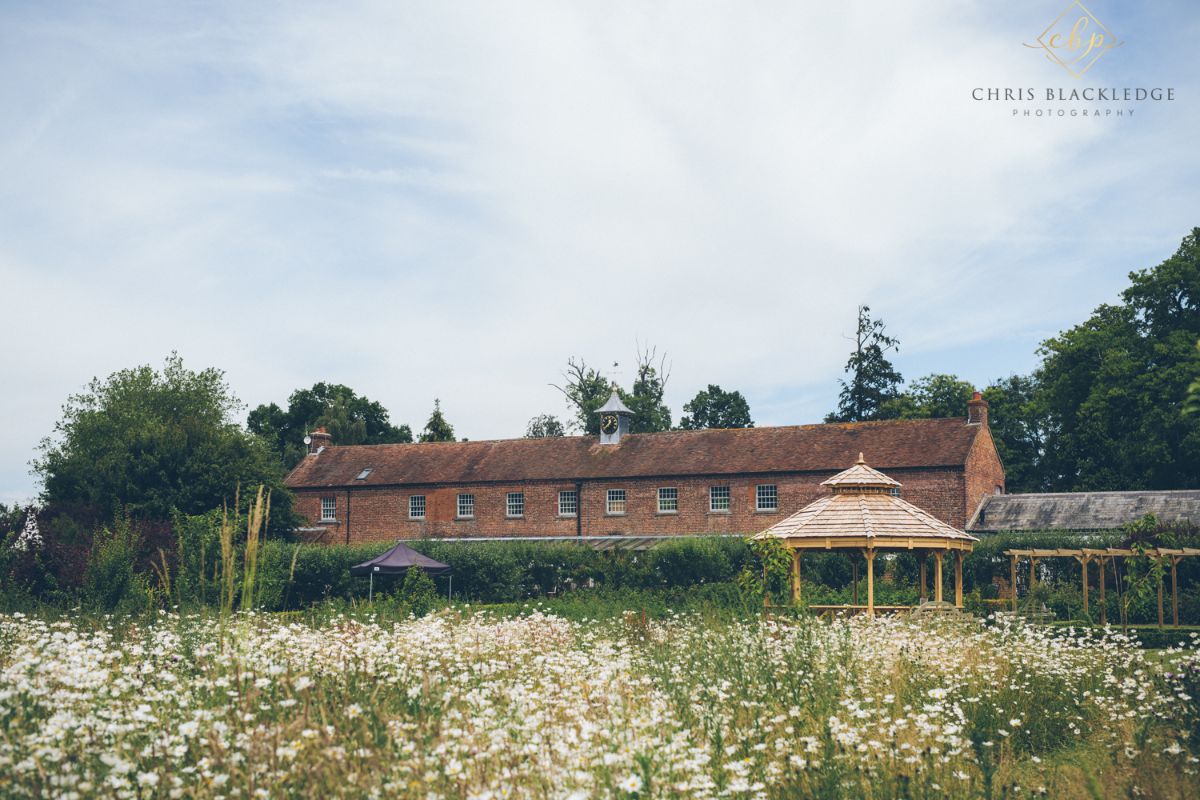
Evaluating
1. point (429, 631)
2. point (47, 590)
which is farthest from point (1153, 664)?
point (47, 590)

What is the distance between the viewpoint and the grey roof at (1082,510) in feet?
112

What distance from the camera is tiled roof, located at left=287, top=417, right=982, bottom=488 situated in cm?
3706

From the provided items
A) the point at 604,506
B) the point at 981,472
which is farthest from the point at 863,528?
the point at 604,506

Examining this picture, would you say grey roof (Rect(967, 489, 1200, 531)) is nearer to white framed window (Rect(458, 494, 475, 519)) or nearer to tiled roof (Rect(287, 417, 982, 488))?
tiled roof (Rect(287, 417, 982, 488))

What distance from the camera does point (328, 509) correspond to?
44.3 m

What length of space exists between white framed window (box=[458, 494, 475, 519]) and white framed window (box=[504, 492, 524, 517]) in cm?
145

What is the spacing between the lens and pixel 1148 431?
3897 centimetres

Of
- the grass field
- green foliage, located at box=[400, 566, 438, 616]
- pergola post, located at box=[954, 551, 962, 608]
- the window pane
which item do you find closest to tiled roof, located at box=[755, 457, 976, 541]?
pergola post, located at box=[954, 551, 962, 608]

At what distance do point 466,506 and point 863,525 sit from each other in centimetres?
2307

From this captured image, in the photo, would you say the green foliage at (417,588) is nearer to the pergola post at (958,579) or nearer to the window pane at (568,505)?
the pergola post at (958,579)

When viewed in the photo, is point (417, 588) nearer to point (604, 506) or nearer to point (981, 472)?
point (604, 506)

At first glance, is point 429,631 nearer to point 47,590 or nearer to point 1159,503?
point 47,590

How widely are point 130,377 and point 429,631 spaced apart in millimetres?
52349

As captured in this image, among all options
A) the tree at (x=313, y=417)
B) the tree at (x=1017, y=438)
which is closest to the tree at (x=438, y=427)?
the tree at (x=313, y=417)
